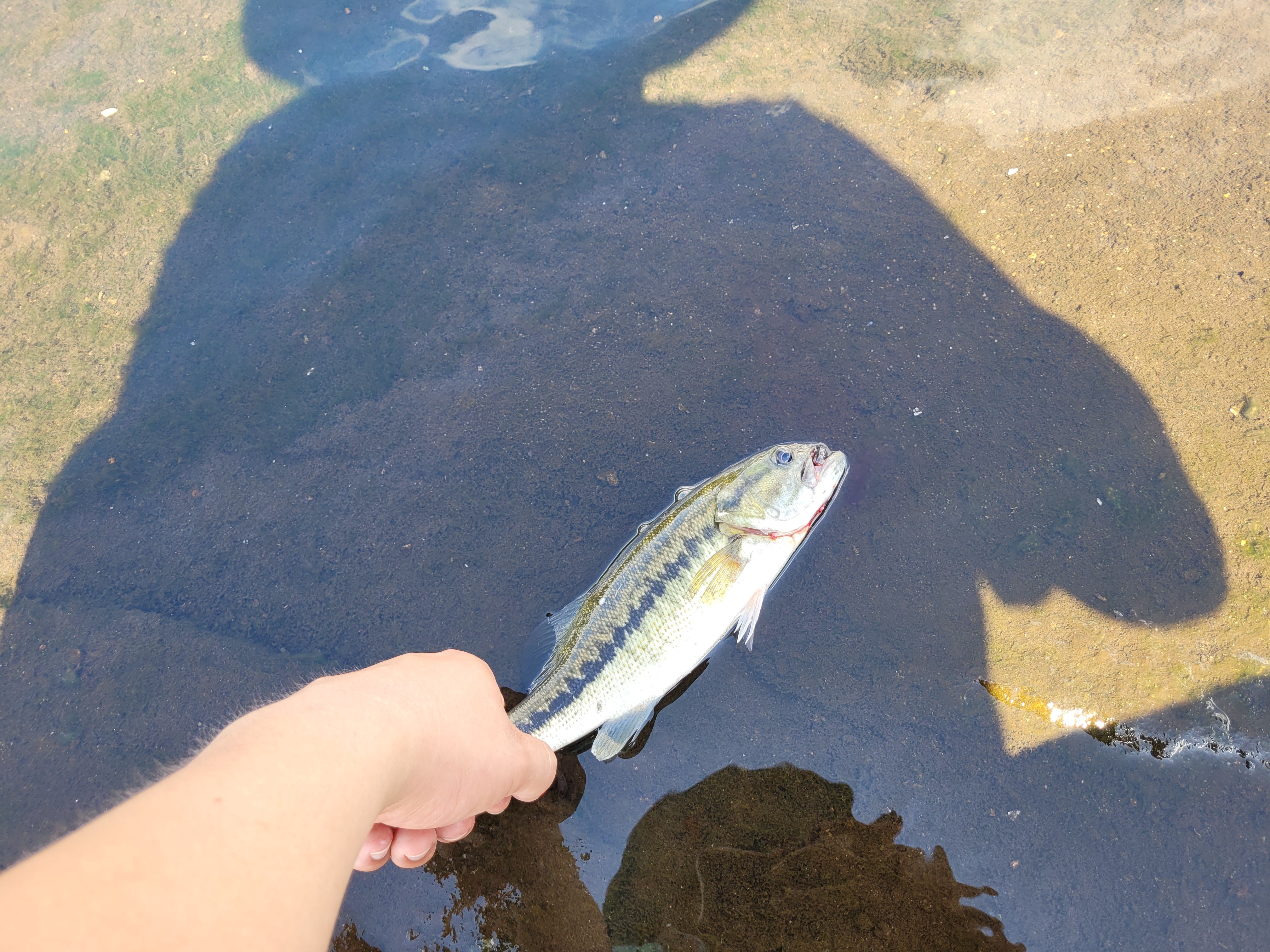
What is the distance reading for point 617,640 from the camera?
3.20 m

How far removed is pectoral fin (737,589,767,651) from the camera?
344 cm

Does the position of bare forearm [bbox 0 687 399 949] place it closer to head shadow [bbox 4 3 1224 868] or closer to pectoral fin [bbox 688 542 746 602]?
pectoral fin [bbox 688 542 746 602]

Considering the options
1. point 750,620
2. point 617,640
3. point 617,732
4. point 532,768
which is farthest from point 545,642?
point 750,620

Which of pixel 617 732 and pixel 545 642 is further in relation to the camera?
pixel 545 642

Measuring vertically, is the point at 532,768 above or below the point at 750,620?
above

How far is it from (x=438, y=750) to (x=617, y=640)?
1298mm

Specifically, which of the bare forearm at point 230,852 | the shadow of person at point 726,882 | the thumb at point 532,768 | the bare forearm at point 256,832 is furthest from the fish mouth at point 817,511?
the bare forearm at point 230,852

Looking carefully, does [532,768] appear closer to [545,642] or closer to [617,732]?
[617,732]

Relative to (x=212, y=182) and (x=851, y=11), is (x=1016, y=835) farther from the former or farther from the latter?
(x=212, y=182)

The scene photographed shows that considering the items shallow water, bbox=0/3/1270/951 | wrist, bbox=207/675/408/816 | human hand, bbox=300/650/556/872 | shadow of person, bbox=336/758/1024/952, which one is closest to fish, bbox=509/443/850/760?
shallow water, bbox=0/3/1270/951

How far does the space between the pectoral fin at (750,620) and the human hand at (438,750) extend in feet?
3.80

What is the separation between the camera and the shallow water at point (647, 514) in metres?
3.16

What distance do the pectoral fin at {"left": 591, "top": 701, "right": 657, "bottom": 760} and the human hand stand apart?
38 cm

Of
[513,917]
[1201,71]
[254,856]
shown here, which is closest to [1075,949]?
[513,917]
